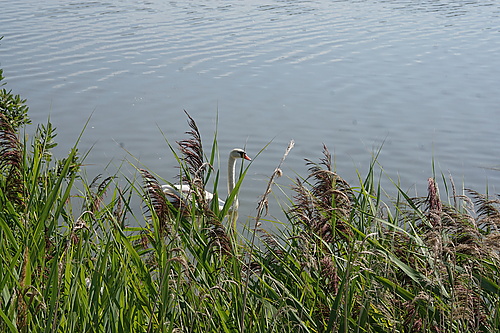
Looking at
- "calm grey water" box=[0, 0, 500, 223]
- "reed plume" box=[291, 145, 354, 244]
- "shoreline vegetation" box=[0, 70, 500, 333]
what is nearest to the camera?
"shoreline vegetation" box=[0, 70, 500, 333]

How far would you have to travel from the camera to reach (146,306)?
2.46 metres

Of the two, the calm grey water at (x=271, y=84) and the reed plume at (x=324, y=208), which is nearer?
the reed plume at (x=324, y=208)

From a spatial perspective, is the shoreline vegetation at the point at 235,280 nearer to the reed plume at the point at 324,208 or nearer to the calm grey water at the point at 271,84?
the reed plume at the point at 324,208

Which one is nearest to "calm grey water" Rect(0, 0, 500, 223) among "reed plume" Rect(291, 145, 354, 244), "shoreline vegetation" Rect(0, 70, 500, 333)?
"reed plume" Rect(291, 145, 354, 244)

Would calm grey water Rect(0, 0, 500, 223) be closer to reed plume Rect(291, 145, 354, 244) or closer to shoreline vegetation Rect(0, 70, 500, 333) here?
reed plume Rect(291, 145, 354, 244)

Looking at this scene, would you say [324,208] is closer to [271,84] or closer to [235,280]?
[235,280]


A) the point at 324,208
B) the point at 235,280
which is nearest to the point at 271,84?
the point at 324,208

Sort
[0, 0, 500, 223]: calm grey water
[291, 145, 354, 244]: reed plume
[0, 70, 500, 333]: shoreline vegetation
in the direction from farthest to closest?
[0, 0, 500, 223]: calm grey water → [291, 145, 354, 244]: reed plume → [0, 70, 500, 333]: shoreline vegetation

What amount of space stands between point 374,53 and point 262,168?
282 inches

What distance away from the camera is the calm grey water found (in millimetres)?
8758

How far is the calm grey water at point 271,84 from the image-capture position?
876 cm

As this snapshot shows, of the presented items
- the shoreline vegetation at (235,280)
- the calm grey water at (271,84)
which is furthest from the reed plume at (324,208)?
the calm grey water at (271,84)

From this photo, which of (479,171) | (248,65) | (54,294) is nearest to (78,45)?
(248,65)

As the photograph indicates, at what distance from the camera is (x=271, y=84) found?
39.0ft
